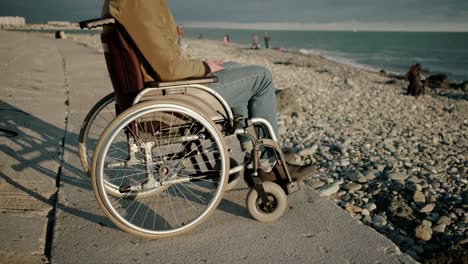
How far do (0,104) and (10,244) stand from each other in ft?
12.1

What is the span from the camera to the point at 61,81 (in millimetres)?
7332

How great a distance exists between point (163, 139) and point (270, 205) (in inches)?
32.1

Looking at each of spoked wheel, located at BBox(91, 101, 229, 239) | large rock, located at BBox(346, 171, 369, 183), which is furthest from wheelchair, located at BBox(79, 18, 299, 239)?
large rock, located at BBox(346, 171, 369, 183)

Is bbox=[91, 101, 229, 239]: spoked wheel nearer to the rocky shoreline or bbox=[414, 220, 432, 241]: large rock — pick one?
the rocky shoreline

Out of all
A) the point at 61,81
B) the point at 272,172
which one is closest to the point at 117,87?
the point at 272,172

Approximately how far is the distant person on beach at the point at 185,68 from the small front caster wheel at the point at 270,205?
148 mm

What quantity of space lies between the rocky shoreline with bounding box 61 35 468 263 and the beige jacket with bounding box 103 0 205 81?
1986 millimetres

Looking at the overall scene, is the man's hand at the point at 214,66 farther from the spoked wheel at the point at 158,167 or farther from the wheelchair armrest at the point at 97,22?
the wheelchair armrest at the point at 97,22

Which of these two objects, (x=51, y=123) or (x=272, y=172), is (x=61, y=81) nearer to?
(x=51, y=123)

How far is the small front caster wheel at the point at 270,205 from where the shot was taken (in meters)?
2.35

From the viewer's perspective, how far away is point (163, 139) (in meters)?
2.17

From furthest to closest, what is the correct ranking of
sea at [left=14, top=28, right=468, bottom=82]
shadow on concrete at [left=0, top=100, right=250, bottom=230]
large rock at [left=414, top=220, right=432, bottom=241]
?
sea at [left=14, top=28, right=468, bottom=82] < large rock at [left=414, top=220, right=432, bottom=241] < shadow on concrete at [left=0, top=100, right=250, bottom=230]

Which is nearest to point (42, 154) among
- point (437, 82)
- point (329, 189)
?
point (329, 189)

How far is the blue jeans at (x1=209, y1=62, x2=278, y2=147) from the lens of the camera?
2.33 meters
